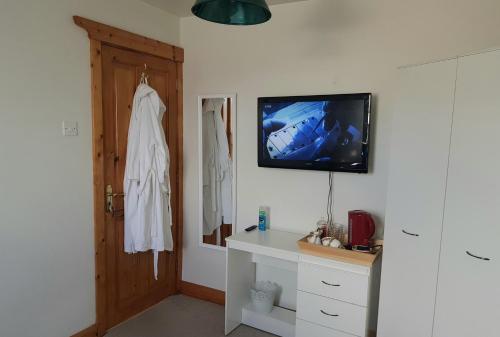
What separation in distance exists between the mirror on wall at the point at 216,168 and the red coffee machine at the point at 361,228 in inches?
44.6

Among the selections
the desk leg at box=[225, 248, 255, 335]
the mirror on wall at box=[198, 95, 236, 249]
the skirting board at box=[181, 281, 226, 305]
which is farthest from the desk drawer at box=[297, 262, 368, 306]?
the skirting board at box=[181, 281, 226, 305]

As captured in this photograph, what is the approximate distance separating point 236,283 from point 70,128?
1.71m

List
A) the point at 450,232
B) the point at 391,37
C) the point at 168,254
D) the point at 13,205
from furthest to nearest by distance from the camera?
the point at 168,254 → the point at 391,37 → the point at 13,205 → the point at 450,232

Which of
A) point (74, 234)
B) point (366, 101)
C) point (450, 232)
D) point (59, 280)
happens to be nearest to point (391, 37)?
point (366, 101)

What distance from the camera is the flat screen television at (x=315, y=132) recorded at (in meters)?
2.52

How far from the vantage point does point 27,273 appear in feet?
7.43

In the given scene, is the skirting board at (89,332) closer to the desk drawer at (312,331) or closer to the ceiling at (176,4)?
the desk drawer at (312,331)

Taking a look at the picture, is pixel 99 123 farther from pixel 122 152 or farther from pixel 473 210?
pixel 473 210

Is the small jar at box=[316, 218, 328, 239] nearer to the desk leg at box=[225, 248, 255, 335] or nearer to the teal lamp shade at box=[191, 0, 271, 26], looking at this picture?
the desk leg at box=[225, 248, 255, 335]

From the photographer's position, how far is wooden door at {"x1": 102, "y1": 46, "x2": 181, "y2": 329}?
9.05ft

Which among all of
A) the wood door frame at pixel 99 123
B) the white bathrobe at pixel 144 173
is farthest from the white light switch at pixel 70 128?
the white bathrobe at pixel 144 173

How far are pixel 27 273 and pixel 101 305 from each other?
2.23 feet

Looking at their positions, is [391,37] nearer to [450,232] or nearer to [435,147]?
[435,147]

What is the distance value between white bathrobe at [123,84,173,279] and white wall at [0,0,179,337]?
0.30 m
